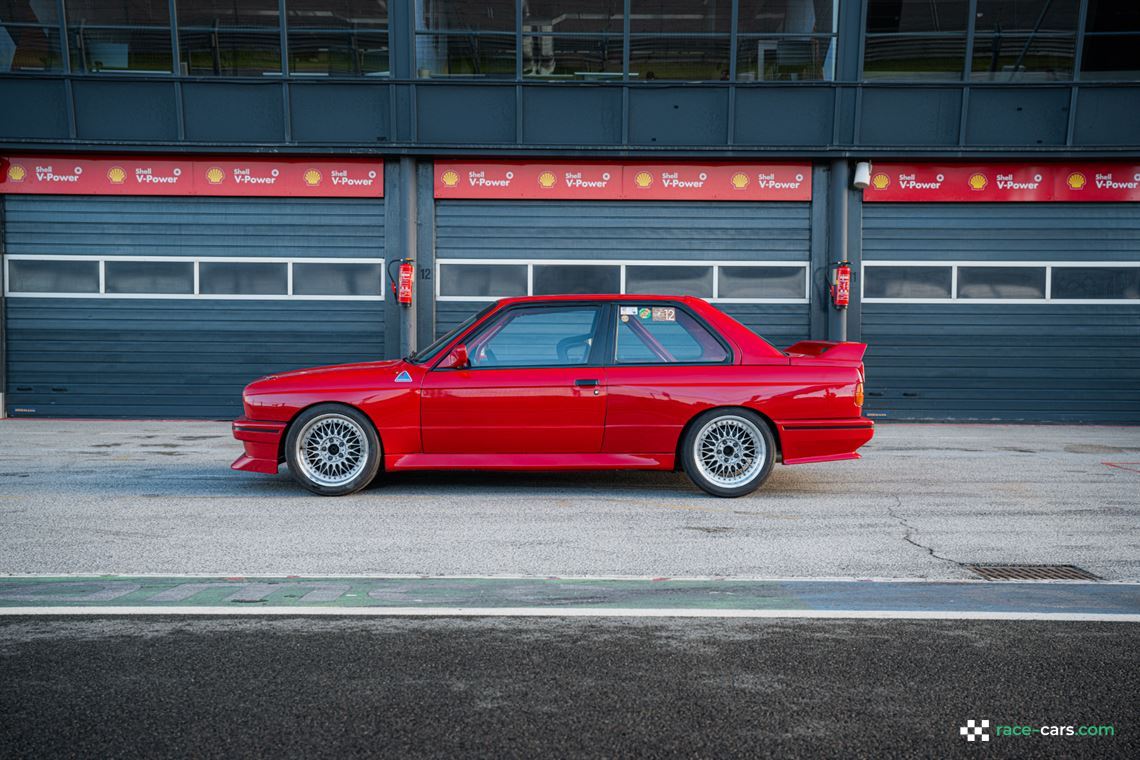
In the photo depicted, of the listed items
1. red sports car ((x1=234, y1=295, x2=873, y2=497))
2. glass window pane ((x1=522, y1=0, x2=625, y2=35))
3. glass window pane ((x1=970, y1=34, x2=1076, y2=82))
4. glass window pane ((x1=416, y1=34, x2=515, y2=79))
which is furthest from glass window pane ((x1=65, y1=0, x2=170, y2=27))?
glass window pane ((x1=970, y1=34, x2=1076, y2=82))

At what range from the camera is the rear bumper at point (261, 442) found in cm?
658

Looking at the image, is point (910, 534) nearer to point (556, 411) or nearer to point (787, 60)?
point (556, 411)

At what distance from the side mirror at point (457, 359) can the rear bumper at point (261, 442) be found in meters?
1.30

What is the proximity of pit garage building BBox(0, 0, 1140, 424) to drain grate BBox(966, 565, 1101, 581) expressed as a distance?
8.46m

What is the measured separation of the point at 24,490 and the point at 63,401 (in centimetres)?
704

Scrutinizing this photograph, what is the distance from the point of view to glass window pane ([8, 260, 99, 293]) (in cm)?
1306

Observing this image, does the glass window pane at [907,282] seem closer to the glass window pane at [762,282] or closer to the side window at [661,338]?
the glass window pane at [762,282]

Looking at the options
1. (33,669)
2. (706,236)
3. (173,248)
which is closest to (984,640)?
(33,669)

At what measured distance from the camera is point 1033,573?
14.9 ft

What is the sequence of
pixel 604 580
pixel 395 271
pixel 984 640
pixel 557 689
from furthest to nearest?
1. pixel 395 271
2. pixel 604 580
3. pixel 984 640
4. pixel 557 689

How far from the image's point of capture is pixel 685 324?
6.84 metres

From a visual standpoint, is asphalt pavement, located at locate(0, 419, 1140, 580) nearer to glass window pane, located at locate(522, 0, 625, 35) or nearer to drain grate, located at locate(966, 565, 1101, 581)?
drain grate, located at locate(966, 565, 1101, 581)

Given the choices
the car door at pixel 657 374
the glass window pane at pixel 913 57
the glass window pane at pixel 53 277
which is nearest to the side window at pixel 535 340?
the car door at pixel 657 374

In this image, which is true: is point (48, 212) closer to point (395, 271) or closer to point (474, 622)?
point (395, 271)
